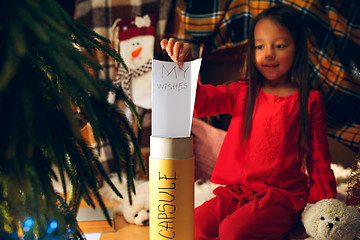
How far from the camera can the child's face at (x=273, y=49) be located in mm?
1085

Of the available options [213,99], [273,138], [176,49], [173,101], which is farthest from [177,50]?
[273,138]

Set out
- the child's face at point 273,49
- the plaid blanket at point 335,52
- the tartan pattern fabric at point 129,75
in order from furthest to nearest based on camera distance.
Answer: the tartan pattern fabric at point 129,75, the plaid blanket at point 335,52, the child's face at point 273,49

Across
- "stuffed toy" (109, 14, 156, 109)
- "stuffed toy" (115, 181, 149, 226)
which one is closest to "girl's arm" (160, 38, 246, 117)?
"stuffed toy" (115, 181, 149, 226)

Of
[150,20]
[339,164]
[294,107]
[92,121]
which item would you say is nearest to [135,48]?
[150,20]

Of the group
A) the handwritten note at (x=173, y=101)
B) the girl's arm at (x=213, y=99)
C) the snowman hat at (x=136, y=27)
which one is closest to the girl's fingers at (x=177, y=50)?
the handwritten note at (x=173, y=101)

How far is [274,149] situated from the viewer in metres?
1.09

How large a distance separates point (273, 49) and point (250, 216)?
553mm

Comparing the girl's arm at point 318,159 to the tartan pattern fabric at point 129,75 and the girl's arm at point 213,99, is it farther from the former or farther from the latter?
the tartan pattern fabric at point 129,75

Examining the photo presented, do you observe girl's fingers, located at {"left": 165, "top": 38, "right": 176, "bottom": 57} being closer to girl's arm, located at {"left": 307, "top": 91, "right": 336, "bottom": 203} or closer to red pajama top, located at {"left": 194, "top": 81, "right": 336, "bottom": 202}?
red pajama top, located at {"left": 194, "top": 81, "right": 336, "bottom": 202}

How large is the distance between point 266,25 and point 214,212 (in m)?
0.66

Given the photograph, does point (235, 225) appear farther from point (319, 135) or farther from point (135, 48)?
point (135, 48)

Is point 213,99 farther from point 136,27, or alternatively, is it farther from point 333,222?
point 136,27

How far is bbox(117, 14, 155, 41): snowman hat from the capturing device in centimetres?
158

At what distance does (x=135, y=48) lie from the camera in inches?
62.6
